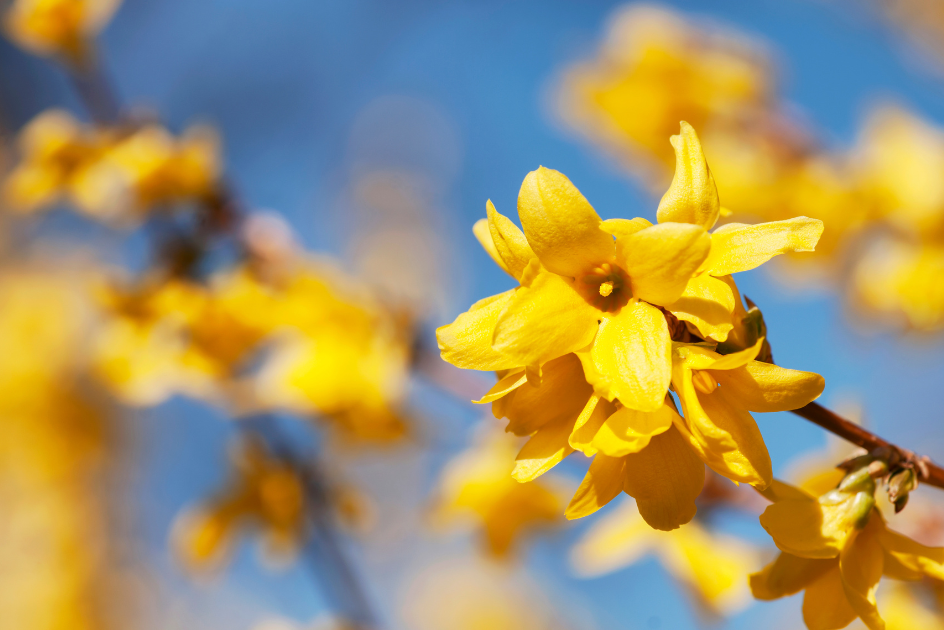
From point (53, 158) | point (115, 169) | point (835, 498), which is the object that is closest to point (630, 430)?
point (835, 498)

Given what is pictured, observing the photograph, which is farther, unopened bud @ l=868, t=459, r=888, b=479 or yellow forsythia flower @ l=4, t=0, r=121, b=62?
yellow forsythia flower @ l=4, t=0, r=121, b=62

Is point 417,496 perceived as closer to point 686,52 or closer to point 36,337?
point 36,337

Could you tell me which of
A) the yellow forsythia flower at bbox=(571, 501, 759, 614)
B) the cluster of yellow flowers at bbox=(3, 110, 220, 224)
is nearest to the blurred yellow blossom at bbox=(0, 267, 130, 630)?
the cluster of yellow flowers at bbox=(3, 110, 220, 224)

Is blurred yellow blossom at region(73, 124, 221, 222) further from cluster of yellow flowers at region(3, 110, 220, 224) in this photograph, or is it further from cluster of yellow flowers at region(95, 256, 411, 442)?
cluster of yellow flowers at region(95, 256, 411, 442)

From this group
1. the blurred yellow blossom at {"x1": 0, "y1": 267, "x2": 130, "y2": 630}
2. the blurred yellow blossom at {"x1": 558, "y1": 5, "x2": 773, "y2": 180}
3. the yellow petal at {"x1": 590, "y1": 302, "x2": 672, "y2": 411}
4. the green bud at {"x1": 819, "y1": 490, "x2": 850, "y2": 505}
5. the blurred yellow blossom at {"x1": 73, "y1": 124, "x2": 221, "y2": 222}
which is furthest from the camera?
the blurred yellow blossom at {"x1": 0, "y1": 267, "x2": 130, "y2": 630}

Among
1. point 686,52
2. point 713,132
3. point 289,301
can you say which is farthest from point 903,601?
point 686,52

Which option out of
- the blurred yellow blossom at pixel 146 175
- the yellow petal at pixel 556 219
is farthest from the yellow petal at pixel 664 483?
the blurred yellow blossom at pixel 146 175

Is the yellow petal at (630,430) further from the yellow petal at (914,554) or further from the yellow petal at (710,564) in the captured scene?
the yellow petal at (710,564)
